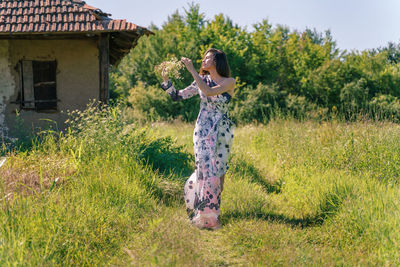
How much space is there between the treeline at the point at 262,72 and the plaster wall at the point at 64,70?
8.79 meters

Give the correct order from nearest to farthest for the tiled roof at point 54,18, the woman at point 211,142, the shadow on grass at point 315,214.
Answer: the woman at point 211,142 < the shadow on grass at point 315,214 < the tiled roof at point 54,18

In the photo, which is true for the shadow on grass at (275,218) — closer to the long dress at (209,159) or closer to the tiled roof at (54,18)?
the long dress at (209,159)

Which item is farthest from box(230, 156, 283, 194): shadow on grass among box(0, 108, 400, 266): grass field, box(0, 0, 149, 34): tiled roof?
box(0, 0, 149, 34): tiled roof

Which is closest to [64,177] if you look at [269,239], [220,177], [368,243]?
[220,177]

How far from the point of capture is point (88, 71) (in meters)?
8.29

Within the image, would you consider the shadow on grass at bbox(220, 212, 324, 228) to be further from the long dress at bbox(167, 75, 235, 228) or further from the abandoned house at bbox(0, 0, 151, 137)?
the abandoned house at bbox(0, 0, 151, 137)

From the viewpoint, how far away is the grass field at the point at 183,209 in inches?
128

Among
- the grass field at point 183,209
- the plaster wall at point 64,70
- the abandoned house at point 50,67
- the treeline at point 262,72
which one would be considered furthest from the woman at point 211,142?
the treeline at point 262,72

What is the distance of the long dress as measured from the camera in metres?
4.34

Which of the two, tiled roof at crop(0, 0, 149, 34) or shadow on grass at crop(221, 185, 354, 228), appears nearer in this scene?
shadow on grass at crop(221, 185, 354, 228)

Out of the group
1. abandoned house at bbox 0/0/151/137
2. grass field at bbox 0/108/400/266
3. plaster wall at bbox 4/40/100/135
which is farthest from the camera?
plaster wall at bbox 4/40/100/135

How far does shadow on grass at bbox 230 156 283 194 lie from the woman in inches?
71.1

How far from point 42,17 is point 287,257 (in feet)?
22.7

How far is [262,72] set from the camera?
2030 centimetres
